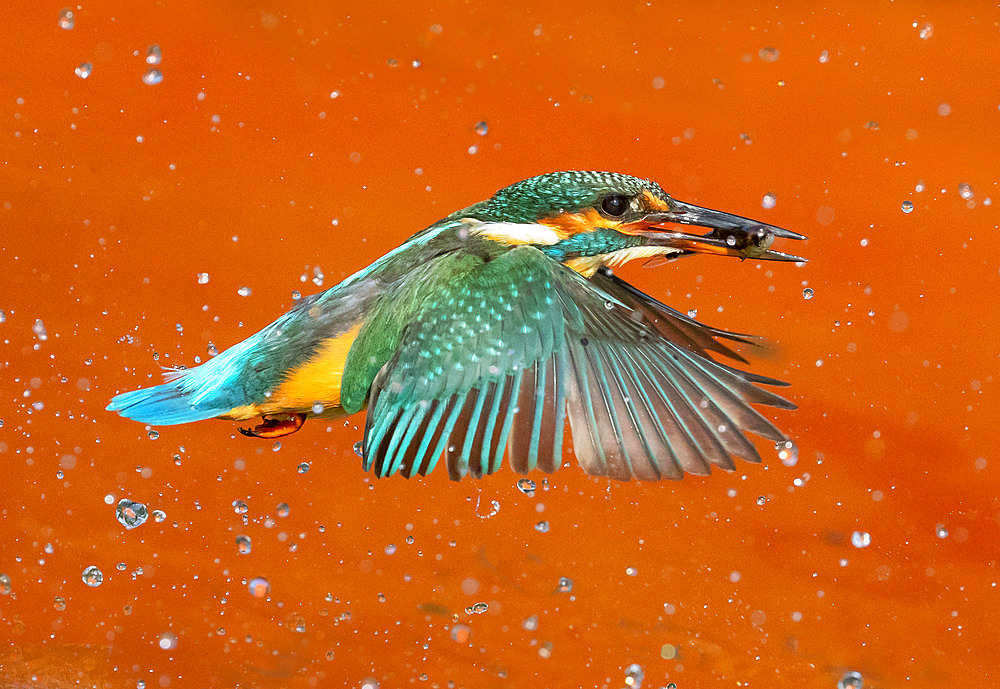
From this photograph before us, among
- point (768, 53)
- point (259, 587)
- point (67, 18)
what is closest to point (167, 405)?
point (259, 587)

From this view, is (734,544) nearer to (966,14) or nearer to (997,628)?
(997,628)

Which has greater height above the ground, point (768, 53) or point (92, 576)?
point (768, 53)

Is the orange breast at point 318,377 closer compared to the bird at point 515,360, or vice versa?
the bird at point 515,360

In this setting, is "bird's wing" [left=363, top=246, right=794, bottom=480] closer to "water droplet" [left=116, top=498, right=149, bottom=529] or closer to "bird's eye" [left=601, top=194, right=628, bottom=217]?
"bird's eye" [left=601, top=194, right=628, bottom=217]

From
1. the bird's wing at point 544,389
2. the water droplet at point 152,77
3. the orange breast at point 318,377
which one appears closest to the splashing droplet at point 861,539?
the bird's wing at point 544,389

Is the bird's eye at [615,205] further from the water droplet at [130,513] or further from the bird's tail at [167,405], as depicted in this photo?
the water droplet at [130,513]

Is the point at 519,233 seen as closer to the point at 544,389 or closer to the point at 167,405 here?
the point at 544,389

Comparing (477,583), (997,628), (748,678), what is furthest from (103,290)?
(997,628)
